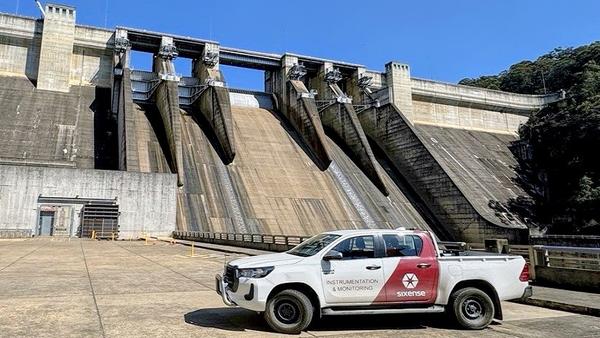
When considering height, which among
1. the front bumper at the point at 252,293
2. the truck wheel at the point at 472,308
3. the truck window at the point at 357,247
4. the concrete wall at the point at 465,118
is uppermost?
the concrete wall at the point at 465,118

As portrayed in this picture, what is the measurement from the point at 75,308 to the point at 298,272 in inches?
151

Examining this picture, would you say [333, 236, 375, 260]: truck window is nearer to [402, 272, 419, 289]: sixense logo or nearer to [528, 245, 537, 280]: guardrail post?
[402, 272, 419, 289]: sixense logo

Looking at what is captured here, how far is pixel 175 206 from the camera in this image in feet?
99.6

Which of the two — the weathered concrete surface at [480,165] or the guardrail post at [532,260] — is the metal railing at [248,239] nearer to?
the guardrail post at [532,260]

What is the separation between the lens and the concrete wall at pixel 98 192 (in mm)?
26917

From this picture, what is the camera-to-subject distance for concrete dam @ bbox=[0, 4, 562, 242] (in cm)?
2927

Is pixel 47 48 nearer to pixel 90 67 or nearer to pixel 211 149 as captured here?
pixel 90 67

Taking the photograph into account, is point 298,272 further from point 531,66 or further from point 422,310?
point 531,66

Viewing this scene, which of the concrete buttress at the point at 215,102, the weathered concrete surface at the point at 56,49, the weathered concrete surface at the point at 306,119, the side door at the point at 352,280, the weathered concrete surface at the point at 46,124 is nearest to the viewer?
the side door at the point at 352,280

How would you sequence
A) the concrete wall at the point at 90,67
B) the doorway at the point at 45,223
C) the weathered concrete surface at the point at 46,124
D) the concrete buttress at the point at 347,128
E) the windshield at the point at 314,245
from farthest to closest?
1. the concrete wall at the point at 90,67
2. the concrete buttress at the point at 347,128
3. the weathered concrete surface at the point at 46,124
4. the doorway at the point at 45,223
5. the windshield at the point at 314,245

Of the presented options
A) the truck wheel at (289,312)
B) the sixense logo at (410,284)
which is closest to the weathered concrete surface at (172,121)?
the truck wheel at (289,312)

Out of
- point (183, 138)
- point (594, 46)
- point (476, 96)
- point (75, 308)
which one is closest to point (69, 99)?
point (183, 138)

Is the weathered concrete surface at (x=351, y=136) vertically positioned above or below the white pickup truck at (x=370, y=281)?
above

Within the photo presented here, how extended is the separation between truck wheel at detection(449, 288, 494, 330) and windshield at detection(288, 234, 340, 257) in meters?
2.00
